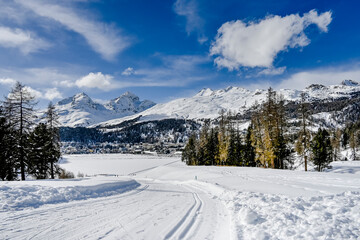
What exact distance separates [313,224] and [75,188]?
12.8 meters

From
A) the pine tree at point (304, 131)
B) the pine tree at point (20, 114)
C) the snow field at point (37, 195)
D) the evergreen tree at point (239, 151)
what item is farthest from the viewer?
the evergreen tree at point (239, 151)

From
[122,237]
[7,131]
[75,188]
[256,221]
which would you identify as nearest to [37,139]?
[7,131]

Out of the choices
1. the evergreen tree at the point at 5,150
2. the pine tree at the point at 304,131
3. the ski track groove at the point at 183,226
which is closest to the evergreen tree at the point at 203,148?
the pine tree at the point at 304,131

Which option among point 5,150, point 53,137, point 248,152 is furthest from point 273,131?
point 5,150

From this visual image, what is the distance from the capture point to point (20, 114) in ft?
71.4

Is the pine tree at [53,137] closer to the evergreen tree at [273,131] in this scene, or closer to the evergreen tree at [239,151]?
the evergreen tree at [273,131]

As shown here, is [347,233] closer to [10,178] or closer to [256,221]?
[256,221]

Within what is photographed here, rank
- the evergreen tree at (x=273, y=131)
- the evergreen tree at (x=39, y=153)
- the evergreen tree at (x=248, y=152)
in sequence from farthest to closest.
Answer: the evergreen tree at (x=248, y=152) < the evergreen tree at (x=273, y=131) < the evergreen tree at (x=39, y=153)

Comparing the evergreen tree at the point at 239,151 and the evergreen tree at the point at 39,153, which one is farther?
the evergreen tree at the point at 239,151

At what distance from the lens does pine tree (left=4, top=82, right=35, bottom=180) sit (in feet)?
70.2

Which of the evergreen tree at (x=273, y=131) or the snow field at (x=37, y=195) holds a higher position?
the evergreen tree at (x=273, y=131)

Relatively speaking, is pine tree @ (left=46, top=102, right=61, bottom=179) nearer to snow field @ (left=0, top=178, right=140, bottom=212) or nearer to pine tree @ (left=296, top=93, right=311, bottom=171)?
snow field @ (left=0, top=178, right=140, bottom=212)

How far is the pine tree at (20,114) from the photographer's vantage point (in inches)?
842

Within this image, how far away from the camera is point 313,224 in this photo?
6.03m
